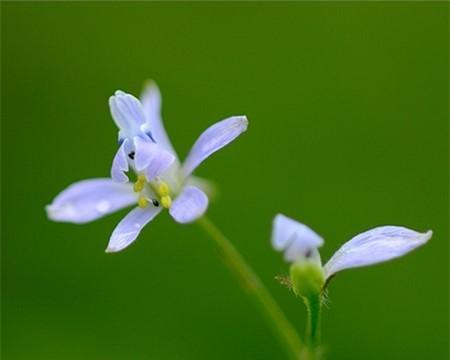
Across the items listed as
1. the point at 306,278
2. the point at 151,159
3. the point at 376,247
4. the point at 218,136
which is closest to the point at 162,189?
the point at 151,159

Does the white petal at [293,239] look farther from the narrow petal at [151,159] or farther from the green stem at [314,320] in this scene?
the narrow petal at [151,159]

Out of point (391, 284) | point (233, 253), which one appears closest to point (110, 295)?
point (391, 284)

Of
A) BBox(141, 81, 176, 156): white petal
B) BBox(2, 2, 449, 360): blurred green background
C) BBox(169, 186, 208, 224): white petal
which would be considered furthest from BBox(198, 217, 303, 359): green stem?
BBox(2, 2, 449, 360): blurred green background

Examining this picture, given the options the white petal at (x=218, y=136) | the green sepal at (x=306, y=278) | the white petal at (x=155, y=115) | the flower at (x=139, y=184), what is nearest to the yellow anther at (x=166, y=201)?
the flower at (x=139, y=184)

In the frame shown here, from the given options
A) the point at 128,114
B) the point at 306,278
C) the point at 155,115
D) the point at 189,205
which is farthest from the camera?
the point at 155,115

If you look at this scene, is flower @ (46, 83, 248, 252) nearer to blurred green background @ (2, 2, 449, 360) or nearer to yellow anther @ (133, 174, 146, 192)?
yellow anther @ (133, 174, 146, 192)

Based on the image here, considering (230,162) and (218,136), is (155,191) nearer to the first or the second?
(218,136)
